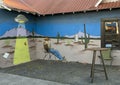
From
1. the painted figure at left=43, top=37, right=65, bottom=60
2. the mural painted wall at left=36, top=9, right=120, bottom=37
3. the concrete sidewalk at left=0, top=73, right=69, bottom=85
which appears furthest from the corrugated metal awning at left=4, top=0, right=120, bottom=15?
the concrete sidewalk at left=0, top=73, right=69, bottom=85

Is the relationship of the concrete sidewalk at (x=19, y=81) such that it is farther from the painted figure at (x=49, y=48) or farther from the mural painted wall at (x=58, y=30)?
the painted figure at (x=49, y=48)

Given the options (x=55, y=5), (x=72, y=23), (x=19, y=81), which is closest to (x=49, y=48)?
(x=72, y=23)

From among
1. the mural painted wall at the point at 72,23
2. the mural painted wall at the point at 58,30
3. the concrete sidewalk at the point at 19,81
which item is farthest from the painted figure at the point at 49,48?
the concrete sidewalk at the point at 19,81

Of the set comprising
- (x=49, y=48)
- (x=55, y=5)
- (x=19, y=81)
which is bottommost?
(x=19, y=81)

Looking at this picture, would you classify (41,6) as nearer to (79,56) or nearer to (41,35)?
(41,35)

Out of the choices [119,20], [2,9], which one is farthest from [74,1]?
[2,9]

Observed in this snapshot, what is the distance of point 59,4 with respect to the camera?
39.3ft

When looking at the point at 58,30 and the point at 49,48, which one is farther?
the point at 49,48

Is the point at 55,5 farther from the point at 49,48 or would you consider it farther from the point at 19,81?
the point at 19,81

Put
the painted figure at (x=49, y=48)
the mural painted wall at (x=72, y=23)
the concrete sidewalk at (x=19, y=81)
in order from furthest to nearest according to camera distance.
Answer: the painted figure at (x=49, y=48), the mural painted wall at (x=72, y=23), the concrete sidewalk at (x=19, y=81)

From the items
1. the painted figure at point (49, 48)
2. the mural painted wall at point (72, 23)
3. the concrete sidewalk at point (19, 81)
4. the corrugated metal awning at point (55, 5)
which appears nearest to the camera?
the concrete sidewalk at point (19, 81)

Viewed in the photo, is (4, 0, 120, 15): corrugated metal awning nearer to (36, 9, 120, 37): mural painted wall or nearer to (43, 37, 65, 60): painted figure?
(36, 9, 120, 37): mural painted wall

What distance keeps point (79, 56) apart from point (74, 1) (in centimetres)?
331

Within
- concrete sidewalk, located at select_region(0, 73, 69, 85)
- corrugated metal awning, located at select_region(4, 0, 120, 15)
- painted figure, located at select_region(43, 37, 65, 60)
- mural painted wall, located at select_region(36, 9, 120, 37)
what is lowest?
concrete sidewalk, located at select_region(0, 73, 69, 85)
